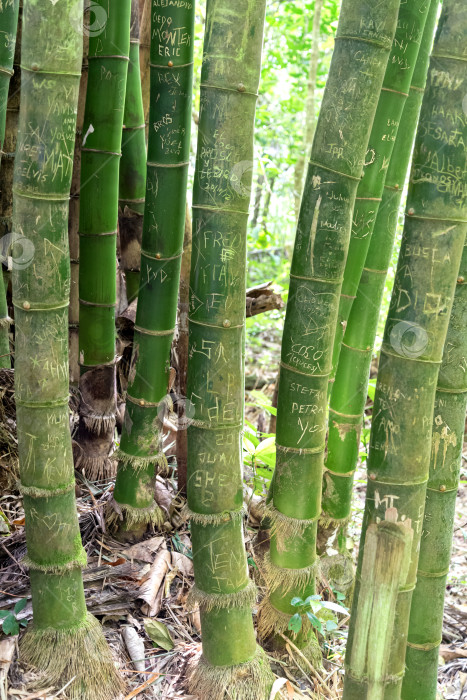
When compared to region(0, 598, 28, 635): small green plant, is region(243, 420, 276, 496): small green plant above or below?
above

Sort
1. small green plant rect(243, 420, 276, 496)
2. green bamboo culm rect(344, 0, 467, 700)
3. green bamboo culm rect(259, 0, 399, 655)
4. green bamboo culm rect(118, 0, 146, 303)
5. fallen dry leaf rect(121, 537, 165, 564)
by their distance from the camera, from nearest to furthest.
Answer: green bamboo culm rect(344, 0, 467, 700), green bamboo culm rect(259, 0, 399, 655), fallen dry leaf rect(121, 537, 165, 564), small green plant rect(243, 420, 276, 496), green bamboo culm rect(118, 0, 146, 303)

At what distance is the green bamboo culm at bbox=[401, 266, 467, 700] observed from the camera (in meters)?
1.69

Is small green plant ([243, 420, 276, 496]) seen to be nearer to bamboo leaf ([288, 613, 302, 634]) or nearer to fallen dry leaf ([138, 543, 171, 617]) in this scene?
fallen dry leaf ([138, 543, 171, 617])

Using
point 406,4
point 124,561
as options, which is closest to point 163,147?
point 406,4

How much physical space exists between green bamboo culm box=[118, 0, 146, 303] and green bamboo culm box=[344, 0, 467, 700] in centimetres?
163

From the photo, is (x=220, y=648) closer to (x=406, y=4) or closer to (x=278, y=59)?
(x=406, y=4)

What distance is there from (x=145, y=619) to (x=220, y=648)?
0.43 metres

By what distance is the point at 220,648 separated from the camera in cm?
181

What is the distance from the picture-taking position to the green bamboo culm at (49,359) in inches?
60.4

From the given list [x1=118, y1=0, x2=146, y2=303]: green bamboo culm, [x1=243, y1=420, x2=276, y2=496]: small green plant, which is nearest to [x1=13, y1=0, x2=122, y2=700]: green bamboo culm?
[x1=243, y1=420, x2=276, y2=496]: small green plant

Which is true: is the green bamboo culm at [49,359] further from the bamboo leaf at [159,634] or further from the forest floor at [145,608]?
the bamboo leaf at [159,634]

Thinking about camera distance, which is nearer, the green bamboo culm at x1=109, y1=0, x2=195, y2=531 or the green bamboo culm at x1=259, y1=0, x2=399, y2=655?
the green bamboo culm at x1=259, y1=0, x2=399, y2=655

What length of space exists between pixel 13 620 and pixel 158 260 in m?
1.17

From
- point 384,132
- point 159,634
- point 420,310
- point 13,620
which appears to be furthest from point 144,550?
point 384,132
